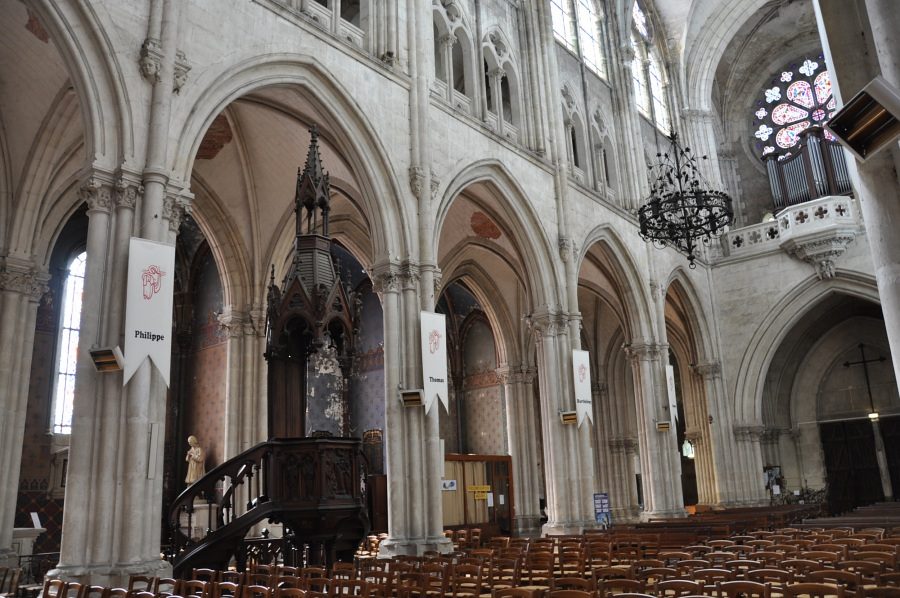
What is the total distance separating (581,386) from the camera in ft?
54.7

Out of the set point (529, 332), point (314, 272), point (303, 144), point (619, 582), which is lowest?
point (619, 582)

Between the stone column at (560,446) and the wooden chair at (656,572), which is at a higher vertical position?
the stone column at (560,446)

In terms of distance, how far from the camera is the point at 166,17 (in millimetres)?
10062

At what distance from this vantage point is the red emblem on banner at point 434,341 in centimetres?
1277

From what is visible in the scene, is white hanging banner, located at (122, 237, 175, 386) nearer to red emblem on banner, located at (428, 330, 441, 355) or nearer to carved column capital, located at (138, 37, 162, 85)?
carved column capital, located at (138, 37, 162, 85)

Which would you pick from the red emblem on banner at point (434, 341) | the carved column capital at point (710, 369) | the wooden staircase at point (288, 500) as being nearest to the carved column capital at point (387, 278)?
the red emblem on banner at point (434, 341)

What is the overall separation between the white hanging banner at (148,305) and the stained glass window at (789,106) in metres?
24.0

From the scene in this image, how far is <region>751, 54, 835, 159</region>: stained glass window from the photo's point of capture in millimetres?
27906

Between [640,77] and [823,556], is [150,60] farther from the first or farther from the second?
[640,77]

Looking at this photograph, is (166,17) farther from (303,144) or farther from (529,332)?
(529,332)

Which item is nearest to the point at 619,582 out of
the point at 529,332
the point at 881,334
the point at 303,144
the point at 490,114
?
the point at 303,144

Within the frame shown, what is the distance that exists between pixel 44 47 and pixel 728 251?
21.0 m

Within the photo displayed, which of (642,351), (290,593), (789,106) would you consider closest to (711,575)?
(290,593)

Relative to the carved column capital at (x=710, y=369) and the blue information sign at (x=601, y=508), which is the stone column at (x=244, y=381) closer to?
the blue information sign at (x=601, y=508)
